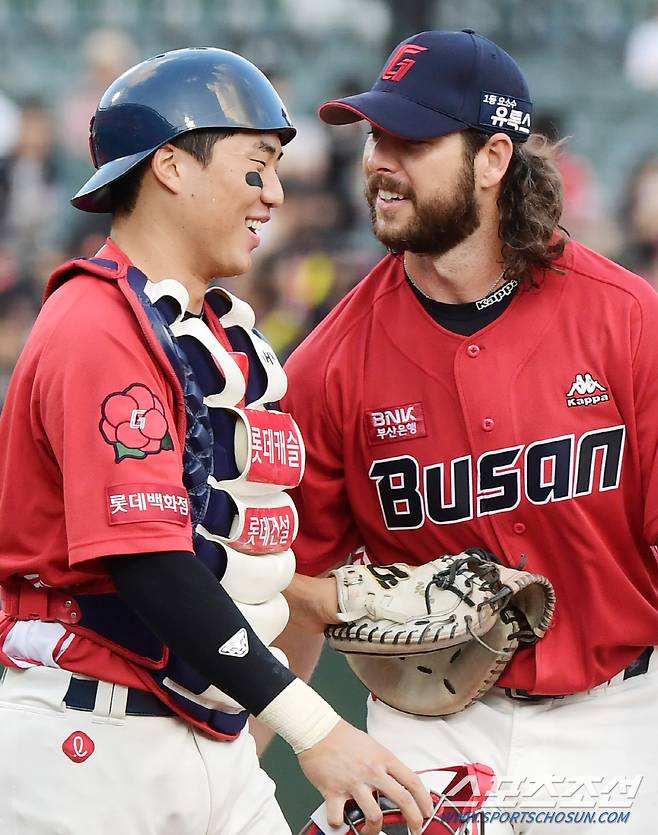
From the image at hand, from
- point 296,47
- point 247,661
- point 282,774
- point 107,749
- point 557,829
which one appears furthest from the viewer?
point 296,47

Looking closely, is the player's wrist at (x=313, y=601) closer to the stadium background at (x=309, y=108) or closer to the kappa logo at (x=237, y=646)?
the kappa logo at (x=237, y=646)

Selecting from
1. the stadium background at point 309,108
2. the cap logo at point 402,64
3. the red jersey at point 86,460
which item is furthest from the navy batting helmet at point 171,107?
the stadium background at point 309,108

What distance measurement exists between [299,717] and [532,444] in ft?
3.31

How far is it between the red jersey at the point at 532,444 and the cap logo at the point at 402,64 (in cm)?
53

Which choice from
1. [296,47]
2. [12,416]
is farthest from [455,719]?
→ [296,47]

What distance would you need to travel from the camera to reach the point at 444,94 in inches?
120

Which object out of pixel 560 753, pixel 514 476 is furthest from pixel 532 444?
pixel 560 753

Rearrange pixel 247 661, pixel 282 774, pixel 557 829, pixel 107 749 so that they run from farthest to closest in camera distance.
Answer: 1. pixel 282 774
2. pixel 557 829
3. pixel 107 749
4. pixel 247 661

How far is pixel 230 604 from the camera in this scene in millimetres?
2207

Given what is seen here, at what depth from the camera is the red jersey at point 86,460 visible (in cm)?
218

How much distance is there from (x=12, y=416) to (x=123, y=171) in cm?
48

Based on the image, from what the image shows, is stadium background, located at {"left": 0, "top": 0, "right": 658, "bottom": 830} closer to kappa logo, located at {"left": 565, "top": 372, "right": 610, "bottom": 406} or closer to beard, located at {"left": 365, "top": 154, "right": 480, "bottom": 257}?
beard, located at {"left": 365, "top": 154, "right": 480, "bottom": 257}

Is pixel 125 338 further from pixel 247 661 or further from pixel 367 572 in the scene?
pixel 367 572

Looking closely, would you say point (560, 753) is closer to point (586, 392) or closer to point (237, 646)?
point (586, 392)
